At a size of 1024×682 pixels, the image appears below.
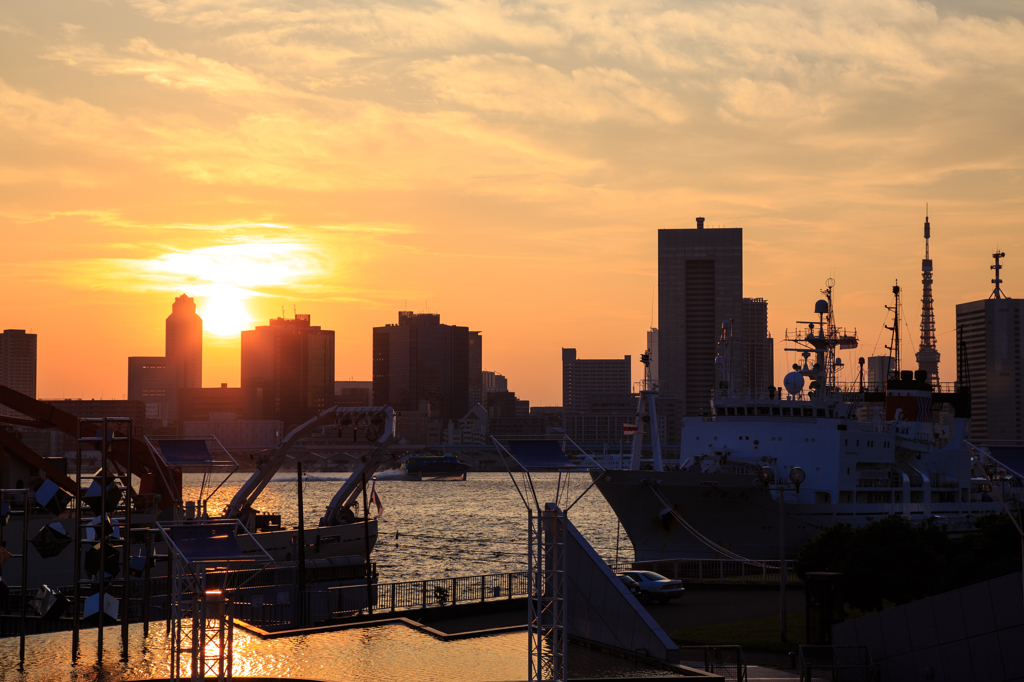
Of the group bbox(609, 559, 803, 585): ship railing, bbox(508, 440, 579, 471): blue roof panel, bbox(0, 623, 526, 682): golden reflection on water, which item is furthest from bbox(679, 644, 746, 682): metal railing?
bbox(609, 559, 803, 585): ship railing

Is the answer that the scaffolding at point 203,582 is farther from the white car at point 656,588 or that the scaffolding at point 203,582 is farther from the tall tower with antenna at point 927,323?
the tall tower with antenna at point 927,323

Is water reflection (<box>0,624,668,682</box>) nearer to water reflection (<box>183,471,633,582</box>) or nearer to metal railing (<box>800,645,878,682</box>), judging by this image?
metal railing (<box>800,645,878,682</box>)

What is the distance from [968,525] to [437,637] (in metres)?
49.4

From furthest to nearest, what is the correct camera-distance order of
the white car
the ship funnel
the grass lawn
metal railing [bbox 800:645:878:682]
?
the ship funnel
the white car
the grass lawn
metal railing [bbox 800:645:878:682]

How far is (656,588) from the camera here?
39.7m

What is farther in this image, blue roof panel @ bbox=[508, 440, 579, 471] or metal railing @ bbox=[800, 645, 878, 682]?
metal railing @ bbox=[800, 645, 878, 682]

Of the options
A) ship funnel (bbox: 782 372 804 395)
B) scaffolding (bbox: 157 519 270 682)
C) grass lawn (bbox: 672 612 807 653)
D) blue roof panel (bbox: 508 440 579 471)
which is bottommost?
grass lawn (bbox: 672 612 807 653)

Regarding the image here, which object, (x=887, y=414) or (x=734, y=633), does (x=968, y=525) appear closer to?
(x=887, y=414)

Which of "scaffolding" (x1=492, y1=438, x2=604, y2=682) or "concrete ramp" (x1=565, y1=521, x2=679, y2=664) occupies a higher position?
"scaffolding" (x1=492, y1=438, x2=604, y2=682)

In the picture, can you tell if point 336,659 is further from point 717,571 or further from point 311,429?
point 311,429

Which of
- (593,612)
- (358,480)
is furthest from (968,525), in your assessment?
(593,612)

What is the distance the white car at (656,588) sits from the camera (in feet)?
130

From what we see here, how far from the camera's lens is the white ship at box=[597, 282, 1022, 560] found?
56178 millimetres

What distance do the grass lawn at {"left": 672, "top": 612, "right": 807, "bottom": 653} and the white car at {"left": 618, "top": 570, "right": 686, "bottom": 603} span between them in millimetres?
4689
